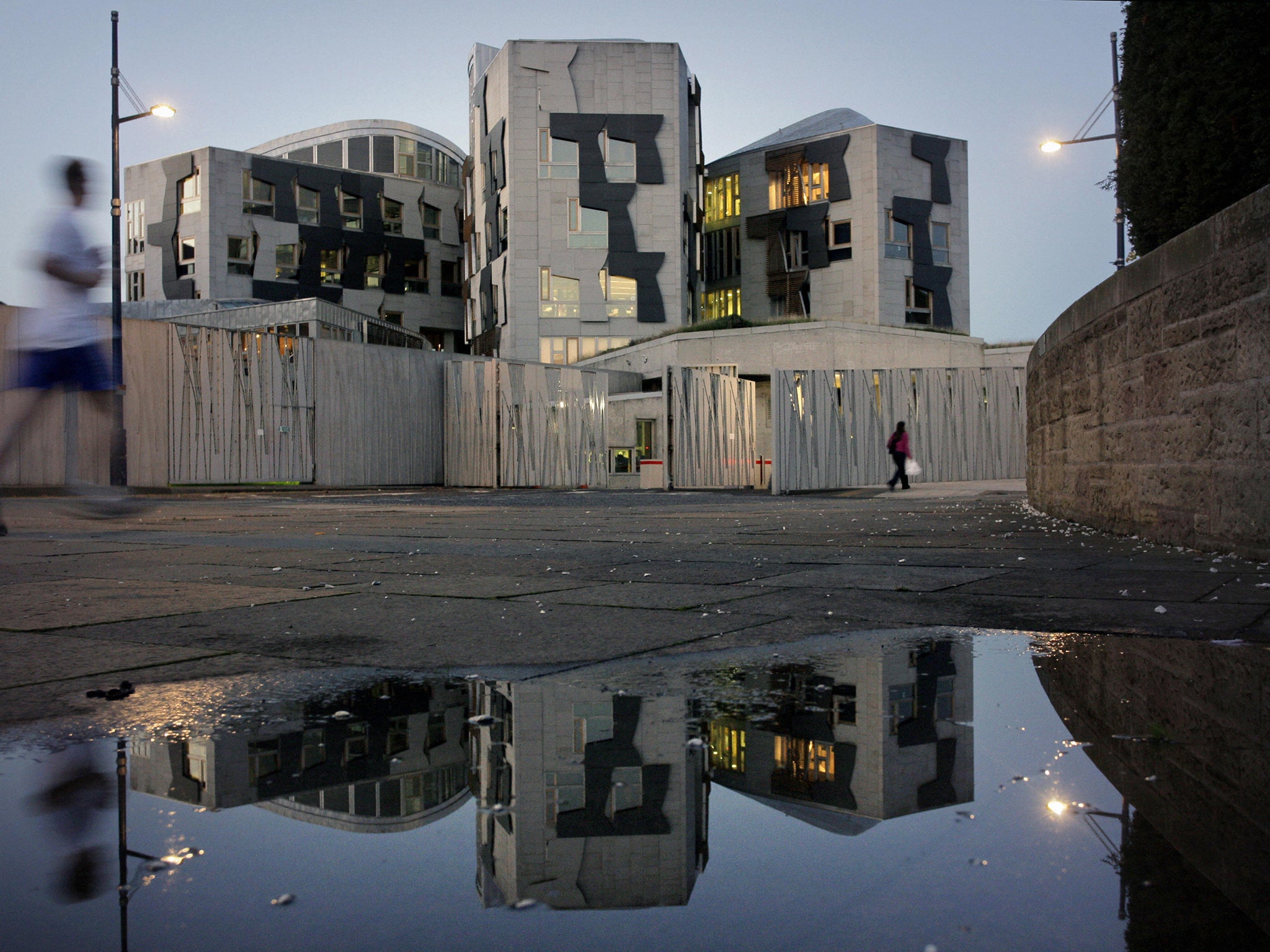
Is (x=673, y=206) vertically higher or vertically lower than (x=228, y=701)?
higher

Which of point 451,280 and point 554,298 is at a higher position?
point 451,280

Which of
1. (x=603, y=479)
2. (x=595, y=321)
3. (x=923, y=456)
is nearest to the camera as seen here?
(x=923, y=456)

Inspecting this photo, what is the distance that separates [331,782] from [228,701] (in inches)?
27.5

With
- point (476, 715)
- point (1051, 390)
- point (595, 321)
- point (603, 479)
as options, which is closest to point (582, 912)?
point (476, 715)

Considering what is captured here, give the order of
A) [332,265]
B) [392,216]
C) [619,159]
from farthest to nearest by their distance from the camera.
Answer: [392,216], [332,265], [619,159]

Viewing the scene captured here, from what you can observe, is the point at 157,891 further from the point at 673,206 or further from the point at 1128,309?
the point at 673,206

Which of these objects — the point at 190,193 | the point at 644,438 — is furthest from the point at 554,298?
the point at 190,193

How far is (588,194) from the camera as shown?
152 ft

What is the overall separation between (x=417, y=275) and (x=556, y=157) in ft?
48.8

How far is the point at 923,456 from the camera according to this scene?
70.5 ft

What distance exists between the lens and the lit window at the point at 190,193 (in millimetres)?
50781

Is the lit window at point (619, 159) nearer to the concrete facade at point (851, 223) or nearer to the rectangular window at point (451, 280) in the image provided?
the concrete facade at point (851, 223)

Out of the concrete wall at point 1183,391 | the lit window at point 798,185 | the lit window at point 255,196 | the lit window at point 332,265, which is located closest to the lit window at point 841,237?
the lit window at point 798,185

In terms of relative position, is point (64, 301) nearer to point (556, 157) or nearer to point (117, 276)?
point (117, 276)
